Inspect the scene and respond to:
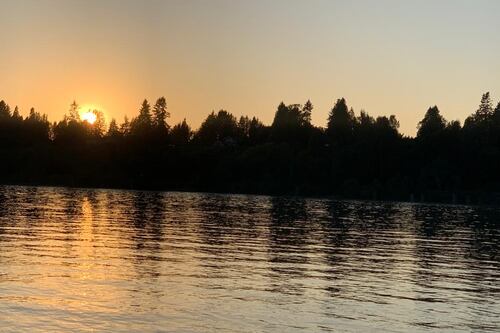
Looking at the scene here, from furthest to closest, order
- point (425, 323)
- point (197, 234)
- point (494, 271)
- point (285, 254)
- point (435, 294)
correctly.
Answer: point (197, 234)
point (285, 254)
point (494, 271)
point (435, 294)
point (425, 323)

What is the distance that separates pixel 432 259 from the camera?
1832 inches

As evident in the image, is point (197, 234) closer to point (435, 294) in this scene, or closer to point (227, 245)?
point (227, 245)

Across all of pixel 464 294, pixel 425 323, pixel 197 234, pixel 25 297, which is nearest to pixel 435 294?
pixel 464 294

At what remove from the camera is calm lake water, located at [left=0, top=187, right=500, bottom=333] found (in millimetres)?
24516

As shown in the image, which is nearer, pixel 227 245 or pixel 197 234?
pixel 227 245

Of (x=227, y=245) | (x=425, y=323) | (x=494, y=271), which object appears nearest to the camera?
(x=425, y=323)

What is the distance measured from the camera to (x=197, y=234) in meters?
57.8

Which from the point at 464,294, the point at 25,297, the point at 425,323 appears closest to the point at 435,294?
the point at 464,294

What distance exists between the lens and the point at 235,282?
32469mm

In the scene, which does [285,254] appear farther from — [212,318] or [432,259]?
[212,318]

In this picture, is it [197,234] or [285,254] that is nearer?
[285,254]

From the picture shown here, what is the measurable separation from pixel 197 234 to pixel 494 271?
83.0ft

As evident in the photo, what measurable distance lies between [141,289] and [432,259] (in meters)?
24.1

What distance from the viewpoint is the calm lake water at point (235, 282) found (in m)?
24.5
